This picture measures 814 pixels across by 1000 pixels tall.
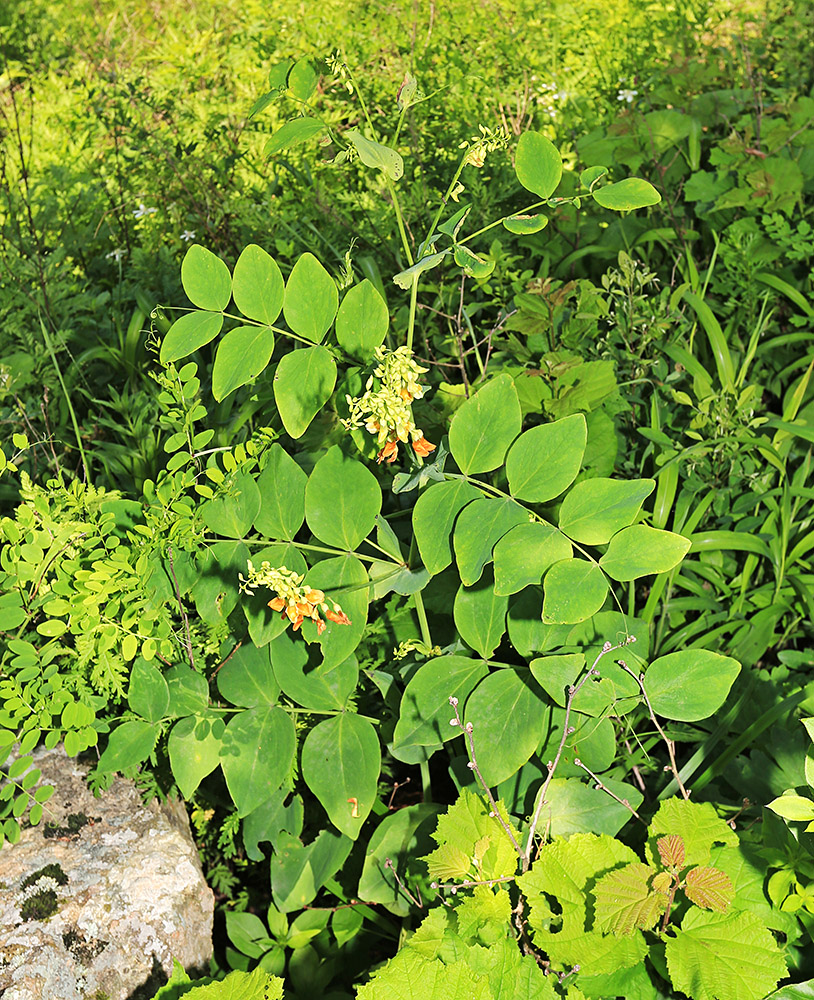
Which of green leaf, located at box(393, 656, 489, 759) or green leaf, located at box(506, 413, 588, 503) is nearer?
green leaf, located at box(506, 413, 588, 503)

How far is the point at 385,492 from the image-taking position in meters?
1.95

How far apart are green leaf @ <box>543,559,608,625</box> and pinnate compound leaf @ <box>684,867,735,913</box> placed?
43 cm

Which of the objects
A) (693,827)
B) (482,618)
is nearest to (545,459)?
(482,618)

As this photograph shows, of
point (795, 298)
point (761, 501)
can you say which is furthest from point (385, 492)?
point (795, 298)

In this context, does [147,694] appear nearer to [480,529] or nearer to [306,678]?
[306,678]

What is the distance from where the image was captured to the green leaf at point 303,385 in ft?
4.43

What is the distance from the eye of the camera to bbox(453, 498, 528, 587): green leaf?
1.27 m

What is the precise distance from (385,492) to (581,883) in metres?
0.90

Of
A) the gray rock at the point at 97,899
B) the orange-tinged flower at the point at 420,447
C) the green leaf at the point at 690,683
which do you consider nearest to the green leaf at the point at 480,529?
the orange-tinged flower at the point at 420,447

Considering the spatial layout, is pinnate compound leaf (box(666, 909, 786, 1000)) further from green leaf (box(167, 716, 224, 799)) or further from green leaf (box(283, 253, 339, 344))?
green leaf (box(283, 253, 339, 344))

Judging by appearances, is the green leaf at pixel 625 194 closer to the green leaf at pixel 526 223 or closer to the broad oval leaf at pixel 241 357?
the green leaf at pixel 526 223

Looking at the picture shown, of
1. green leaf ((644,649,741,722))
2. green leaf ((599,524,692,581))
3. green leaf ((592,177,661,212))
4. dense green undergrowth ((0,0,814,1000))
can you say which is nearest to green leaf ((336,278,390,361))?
dense green undergrowth ((0,0,814,1000))

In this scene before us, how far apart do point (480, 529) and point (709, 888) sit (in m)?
0.62

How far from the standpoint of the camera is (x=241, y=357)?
4.42 ft
